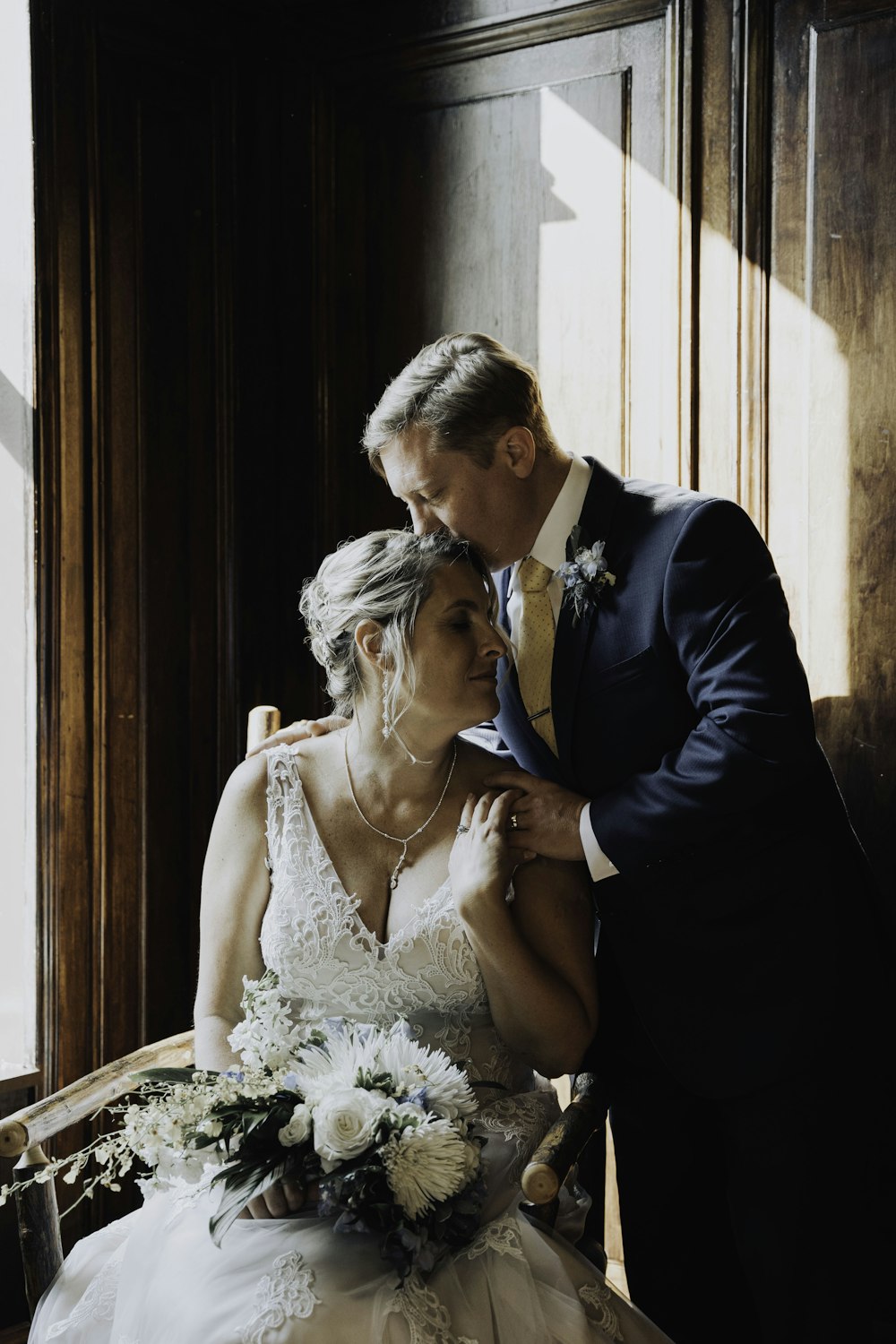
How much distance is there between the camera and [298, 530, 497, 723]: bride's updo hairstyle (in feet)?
7.12

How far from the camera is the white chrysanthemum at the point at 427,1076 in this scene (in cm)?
171

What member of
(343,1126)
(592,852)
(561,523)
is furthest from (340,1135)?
(561,523)

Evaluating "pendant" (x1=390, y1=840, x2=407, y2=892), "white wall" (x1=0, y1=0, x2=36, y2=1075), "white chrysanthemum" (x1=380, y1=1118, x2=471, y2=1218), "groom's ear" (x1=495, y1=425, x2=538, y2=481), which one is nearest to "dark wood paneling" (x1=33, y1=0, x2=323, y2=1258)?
"white wall" (x1=0, y1=0, x2=36, y2=1075)

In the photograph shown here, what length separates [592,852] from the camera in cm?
210

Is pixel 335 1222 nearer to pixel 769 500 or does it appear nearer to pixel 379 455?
pixel 379 455

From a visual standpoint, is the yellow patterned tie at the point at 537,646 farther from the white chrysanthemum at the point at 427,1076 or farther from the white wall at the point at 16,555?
the white wall at the point at 16,555

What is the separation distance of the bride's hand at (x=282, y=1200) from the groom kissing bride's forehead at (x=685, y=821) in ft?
2.08

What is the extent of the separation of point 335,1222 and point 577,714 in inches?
36.7

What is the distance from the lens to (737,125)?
9.02 feet

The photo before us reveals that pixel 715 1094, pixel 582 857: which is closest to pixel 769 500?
pixel 582 857

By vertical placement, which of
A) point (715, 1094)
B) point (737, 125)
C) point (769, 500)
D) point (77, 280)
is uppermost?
point (737, 125)

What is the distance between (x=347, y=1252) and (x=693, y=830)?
0.83 meters

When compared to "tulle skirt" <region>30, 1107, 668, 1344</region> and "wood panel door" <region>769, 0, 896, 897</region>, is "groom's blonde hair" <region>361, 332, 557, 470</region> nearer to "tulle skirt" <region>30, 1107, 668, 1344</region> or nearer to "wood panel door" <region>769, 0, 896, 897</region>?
"wood panel door" <region>769, 0, 896, 897</region>

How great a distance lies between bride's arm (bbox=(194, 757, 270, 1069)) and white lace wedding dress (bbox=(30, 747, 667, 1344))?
4 cm
